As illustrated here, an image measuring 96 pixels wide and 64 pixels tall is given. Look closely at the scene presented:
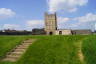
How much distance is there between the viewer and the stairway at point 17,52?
1957 cm

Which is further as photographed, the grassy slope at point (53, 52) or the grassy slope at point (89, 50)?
A: the grassy slope at point (53, 52)

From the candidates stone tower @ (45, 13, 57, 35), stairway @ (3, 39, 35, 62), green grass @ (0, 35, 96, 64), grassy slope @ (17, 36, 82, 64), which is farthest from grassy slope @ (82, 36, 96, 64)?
stone tower @ (45, 13, 57, 35)

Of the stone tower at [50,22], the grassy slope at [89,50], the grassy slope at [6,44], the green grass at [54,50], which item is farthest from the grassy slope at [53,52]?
the stone tower at [50,22]

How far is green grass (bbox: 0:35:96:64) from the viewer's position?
60.7ft

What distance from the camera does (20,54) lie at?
20.3 m

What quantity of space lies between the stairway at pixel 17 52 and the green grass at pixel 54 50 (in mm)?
502

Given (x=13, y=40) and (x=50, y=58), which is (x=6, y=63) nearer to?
(x=50, y=58)

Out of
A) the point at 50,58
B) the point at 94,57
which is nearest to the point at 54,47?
the point at 50,58

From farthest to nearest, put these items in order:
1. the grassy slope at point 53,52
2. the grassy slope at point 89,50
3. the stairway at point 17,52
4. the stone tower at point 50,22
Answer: the stone tower at point 50,22
the stairway at point 17,52
the grassy slope at point 53,52
the grassy slope at point 89,50

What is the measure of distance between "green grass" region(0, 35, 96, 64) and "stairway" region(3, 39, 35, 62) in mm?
502

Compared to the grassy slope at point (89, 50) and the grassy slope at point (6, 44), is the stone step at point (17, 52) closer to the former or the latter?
the grassy slope at point (6, 44)

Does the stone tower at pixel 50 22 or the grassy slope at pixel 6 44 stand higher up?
the stone tower at pixel 50 22

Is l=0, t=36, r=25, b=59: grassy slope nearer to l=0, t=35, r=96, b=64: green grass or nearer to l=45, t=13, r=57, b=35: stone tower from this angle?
l=0, t=35, r=96, b=64: green grass

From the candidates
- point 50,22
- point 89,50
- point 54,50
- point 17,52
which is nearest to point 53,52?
point 54,50
